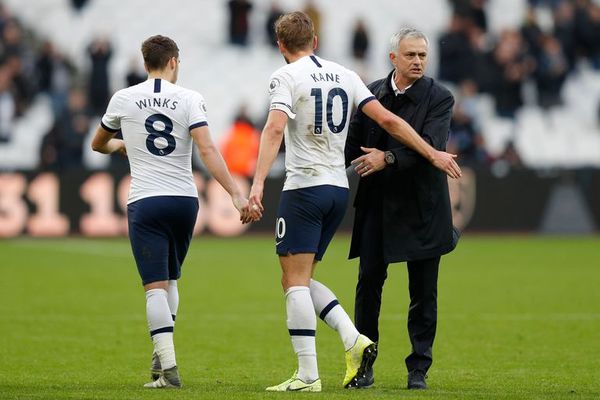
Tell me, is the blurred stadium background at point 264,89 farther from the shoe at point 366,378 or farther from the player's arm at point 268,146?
the player's arm at point 268,146

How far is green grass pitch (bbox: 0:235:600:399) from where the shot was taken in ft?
27.0

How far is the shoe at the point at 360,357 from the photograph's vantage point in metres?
7.71

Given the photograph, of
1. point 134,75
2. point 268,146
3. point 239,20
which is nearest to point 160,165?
point 268,146

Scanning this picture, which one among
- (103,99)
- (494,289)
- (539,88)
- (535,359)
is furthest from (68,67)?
(535,359)

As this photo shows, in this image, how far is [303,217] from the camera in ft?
25.2

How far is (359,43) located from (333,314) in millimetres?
22331

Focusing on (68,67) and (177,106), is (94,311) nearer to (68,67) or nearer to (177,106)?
(177,106)

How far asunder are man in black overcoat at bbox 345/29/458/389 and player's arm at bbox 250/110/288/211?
0.65 meters

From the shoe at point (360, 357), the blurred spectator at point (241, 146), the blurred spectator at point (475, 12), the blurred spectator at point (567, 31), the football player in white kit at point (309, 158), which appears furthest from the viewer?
the blurred spectator at point (567, 31)

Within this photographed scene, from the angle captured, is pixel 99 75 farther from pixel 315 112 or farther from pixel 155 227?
pixel 315 112

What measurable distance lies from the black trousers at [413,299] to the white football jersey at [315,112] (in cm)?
71

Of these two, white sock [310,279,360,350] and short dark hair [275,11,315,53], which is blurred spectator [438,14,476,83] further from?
short dark hair [275,11,315,53]

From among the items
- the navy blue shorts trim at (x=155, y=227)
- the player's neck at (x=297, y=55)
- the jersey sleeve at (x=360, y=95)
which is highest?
the player's neck at (x=297, y=55)

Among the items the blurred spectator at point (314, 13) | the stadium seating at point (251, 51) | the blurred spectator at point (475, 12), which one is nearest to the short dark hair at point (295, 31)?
the blurred spectator at point (314, 13)
